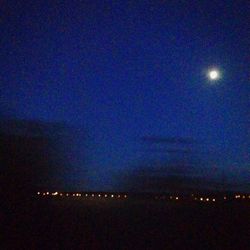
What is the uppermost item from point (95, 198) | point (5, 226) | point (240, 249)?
point (95, 198)

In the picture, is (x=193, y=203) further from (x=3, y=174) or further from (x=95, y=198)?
(x=3, y=174)

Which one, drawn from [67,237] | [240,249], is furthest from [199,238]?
[67,237]

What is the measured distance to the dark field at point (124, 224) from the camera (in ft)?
31.6

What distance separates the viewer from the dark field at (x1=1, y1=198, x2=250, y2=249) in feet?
31.6

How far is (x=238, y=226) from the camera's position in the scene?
10.5 metres

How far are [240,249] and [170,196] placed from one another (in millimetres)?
3216

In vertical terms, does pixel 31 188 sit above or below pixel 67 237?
above

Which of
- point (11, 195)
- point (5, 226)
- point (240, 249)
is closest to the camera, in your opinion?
point (240, 249)

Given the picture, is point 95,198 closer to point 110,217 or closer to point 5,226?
point 110,217

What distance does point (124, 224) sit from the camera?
10.7m

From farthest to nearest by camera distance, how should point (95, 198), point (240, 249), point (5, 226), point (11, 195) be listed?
point (95, 198)
point (11, 195)
point (5, 226)
point (240, 249)

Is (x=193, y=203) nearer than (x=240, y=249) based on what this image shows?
No

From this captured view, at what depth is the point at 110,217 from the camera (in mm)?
10992

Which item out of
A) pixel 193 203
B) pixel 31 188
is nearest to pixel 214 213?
pixel 193 203
